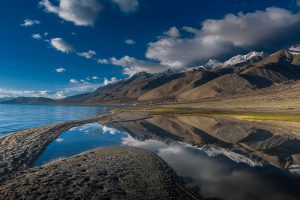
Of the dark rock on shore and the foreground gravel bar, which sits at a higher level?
the foreground gravel bar

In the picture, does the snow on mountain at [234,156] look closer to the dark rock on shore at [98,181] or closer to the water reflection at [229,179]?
the water reflection at [229,179]

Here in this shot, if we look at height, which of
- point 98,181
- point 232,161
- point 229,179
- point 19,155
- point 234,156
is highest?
point 19,155

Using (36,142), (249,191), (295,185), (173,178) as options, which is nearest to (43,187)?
(173,178)

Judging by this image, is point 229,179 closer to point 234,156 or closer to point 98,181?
point 98,181

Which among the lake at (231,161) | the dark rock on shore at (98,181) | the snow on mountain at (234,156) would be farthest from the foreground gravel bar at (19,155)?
the snow on mountain at (234,156)

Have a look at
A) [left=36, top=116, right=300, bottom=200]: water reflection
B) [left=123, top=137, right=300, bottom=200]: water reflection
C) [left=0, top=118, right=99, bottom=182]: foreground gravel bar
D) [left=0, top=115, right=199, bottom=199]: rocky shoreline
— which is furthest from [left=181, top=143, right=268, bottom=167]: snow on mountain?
[left=0, top=118, right=99, bottom=182]: foreground gravel bar

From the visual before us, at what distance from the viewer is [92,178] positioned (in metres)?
24.2

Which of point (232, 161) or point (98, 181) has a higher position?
point (98, 181)

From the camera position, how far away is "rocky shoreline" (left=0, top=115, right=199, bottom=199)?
20391 millimetres

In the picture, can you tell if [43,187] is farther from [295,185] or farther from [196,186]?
[295,185]

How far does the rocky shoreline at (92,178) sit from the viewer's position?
2039cm

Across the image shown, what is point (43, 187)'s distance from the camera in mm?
21297

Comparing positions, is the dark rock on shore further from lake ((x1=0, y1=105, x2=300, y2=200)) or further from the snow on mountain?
the snow on mountain

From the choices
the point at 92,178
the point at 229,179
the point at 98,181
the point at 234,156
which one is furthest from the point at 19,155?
the point at 234,156
